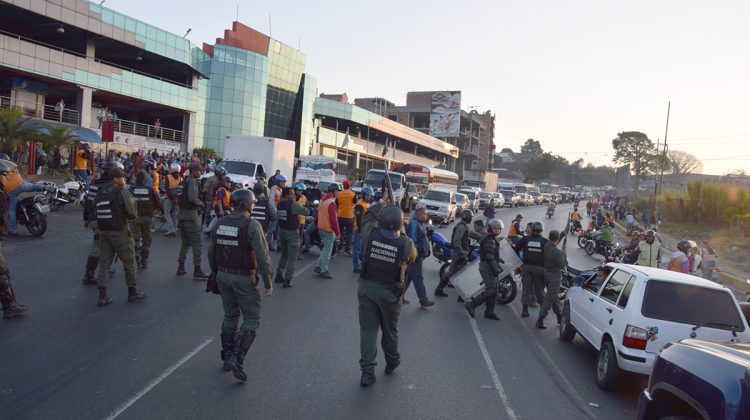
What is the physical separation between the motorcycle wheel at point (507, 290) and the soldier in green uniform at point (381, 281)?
567cm

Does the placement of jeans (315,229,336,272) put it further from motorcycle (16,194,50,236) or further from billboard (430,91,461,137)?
billboard (430,91,461,137)

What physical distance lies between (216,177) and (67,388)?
25.7ft

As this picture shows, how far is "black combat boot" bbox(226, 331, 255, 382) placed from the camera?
18.0 feet

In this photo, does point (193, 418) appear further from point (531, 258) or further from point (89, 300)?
point (531, 258)

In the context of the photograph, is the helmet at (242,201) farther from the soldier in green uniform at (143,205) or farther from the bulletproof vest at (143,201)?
the bulletproof vest at (143,201)

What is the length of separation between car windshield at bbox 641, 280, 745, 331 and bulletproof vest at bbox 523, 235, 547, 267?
3.21 metres

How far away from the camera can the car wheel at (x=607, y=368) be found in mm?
6445

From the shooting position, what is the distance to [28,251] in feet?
37.3

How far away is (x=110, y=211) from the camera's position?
7.71 meters

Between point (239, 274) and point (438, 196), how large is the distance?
24.9 metres

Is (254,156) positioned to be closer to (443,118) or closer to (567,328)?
(567,328)

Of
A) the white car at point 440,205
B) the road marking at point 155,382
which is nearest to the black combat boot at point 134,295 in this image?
the road marking at point 155,382

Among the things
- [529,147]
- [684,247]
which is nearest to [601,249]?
[684,247]

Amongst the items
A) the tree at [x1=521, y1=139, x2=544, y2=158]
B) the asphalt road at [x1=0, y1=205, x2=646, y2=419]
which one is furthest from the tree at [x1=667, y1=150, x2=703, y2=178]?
the asphalt road at [x1=0, y1=205, x2=646, y2=419]
